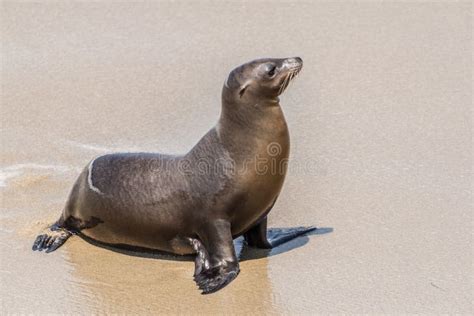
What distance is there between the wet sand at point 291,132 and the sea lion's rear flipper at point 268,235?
3.2 inches

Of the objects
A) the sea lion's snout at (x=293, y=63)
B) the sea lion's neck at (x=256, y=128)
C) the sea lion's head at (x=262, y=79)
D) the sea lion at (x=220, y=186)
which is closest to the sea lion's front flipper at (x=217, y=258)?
the sea lion at (x=220, y=186)

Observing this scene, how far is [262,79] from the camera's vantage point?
568cm

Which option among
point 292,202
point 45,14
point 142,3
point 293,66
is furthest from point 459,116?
point 45,14

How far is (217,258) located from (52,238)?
1.23m

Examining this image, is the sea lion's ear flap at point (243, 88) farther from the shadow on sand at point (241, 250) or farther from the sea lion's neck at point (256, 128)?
the shadow on sand at point (241, 250)

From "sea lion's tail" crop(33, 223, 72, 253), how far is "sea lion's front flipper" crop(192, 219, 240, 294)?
1033 mm

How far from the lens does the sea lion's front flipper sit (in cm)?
551

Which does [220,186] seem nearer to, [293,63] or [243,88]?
[243,88]

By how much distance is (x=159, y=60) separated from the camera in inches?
366

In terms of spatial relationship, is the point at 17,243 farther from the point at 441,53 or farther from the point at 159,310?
the point at 441,53

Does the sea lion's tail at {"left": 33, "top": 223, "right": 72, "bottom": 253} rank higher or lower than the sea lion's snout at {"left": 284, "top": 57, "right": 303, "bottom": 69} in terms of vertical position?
lower

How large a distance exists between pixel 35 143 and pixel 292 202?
2310mm

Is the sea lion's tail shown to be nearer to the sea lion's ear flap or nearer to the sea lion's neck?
the sea lion's neck

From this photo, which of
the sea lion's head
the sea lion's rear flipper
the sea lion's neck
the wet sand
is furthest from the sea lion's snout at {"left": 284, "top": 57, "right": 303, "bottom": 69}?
the wet sand
